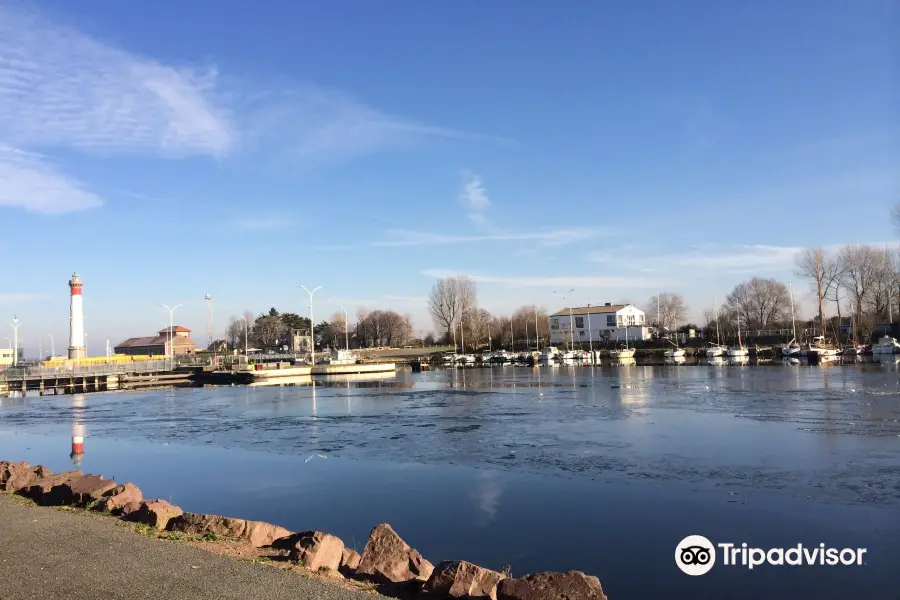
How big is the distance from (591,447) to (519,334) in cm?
12665

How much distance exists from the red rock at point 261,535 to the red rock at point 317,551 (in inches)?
39.4

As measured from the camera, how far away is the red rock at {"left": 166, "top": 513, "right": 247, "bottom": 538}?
10281mm

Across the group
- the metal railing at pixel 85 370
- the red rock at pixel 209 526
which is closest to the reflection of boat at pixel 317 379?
the metal railing at pixel 85 370

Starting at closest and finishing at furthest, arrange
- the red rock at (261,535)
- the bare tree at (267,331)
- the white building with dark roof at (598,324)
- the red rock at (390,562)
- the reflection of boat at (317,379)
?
the red rock at (390,562), the red rock at (261,535), the reflection of boat at (317,379), the white building with dark roof at (598,324), the bare tree at (267,331)

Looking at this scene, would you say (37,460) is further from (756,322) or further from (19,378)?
(756,322)

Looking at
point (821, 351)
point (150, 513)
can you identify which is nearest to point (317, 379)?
point (821, 351)

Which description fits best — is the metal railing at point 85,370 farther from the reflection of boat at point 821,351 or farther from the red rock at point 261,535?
the reflection of boat at point 821,351

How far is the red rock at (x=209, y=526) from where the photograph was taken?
33.7ft

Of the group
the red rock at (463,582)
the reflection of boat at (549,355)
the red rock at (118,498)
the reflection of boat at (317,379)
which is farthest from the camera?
the reflection of boat at (549,355)

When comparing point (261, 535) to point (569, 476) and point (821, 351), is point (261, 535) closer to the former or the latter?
point (569, 476)

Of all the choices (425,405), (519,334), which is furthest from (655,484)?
(519,334)

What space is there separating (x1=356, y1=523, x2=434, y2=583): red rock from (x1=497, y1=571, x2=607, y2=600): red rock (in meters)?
1.58

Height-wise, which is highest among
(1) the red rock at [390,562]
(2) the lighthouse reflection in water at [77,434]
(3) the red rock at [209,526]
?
(3) the red rock at [209,526]

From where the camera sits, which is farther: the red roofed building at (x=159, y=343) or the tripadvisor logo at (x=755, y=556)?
the red roofed building at (x=159, y=343)
